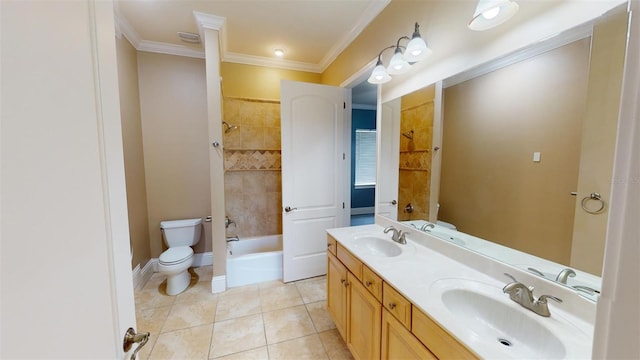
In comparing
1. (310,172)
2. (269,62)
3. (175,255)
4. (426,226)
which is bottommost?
(175,255)

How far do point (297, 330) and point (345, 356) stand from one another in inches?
17.4

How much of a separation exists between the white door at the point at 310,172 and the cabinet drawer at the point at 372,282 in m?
1.42

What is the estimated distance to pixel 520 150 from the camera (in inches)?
44.2

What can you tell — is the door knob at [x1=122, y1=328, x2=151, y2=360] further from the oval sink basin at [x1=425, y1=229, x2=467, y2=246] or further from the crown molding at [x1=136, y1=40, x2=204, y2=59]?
the crown molding at [x1=136, y1=40, x2=204, y2=59]

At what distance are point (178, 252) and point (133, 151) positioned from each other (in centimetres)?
115

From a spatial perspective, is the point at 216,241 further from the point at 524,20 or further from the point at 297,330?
the point at 524,20

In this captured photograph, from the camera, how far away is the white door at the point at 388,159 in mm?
1993

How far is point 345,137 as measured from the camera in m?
2.85

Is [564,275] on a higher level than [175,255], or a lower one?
higher

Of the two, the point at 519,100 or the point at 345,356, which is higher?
the point at 519,100

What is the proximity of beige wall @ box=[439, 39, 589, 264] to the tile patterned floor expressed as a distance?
135 centimetres

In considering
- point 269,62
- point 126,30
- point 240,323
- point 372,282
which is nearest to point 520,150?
point 372,282

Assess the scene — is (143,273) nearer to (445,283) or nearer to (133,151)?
(133,151)

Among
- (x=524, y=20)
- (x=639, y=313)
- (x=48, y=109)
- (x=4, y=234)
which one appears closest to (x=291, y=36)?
(x=524, y=20)
